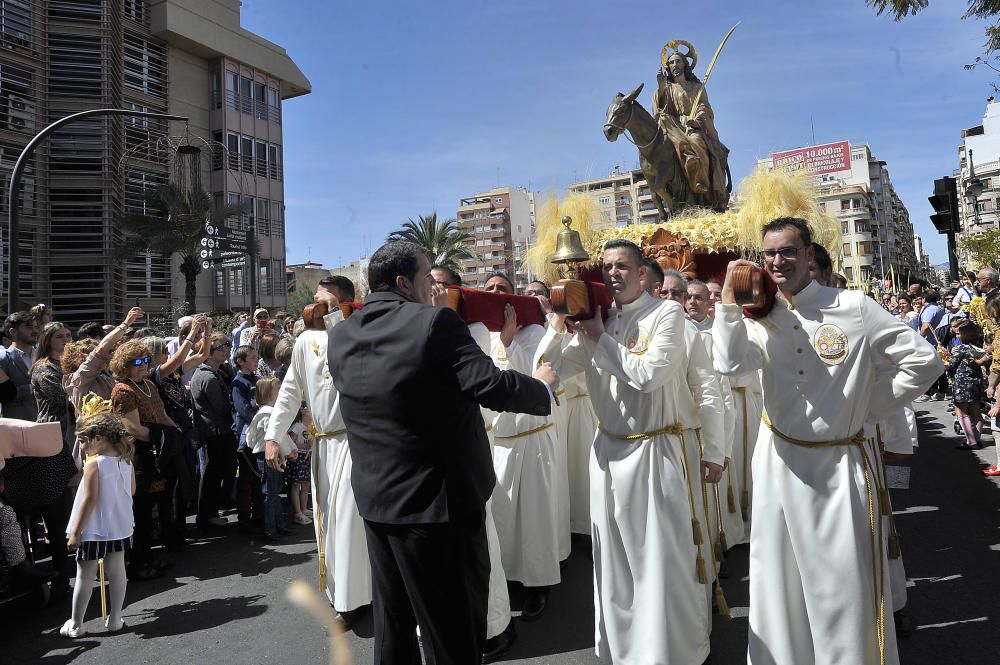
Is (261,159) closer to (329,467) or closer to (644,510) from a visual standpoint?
(329,467)

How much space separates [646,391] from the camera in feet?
12.0

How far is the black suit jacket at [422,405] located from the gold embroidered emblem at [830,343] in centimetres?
132

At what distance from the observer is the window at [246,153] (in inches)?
1385

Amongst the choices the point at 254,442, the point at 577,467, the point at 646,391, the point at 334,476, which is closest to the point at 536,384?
the point at 646,391

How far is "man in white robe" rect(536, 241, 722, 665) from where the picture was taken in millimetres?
3613

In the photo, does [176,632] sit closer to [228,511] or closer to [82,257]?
[228,511]

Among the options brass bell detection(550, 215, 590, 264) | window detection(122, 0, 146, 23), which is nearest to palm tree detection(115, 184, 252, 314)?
window detection(122, 0, 146, 23)

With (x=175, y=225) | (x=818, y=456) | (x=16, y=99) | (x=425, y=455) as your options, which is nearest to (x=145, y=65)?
(x=16, y=99)

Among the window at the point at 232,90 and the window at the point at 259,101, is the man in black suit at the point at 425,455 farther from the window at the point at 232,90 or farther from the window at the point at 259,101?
the window at the point at 259,101

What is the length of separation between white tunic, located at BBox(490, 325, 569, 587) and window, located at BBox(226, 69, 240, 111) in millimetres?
33751

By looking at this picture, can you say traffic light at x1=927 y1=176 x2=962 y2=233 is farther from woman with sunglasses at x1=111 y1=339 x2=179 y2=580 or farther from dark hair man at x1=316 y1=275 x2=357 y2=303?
woman with sunglasses at x1=111 y1=339 x2=179 y2=580

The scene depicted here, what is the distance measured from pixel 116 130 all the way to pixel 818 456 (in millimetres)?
30297

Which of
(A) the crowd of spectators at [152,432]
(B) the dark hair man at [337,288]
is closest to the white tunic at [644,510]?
(B) the dark hair man at [337,288]

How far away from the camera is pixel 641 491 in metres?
3.72
